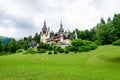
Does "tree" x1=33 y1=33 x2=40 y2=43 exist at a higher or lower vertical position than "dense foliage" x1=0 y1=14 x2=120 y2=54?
higher

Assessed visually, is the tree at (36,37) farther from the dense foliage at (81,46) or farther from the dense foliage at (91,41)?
the dense foliage at (81,46)

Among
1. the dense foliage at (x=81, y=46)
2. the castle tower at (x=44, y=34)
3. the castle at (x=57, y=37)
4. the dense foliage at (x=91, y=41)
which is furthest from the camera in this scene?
the castle tower at (x=44, y=34)

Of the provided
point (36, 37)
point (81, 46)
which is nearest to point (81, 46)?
point (81, 46)

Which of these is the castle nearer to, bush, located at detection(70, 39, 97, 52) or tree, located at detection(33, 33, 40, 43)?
tree, located at detection(33, 33, 40, 43)

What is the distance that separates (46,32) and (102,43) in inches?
2644

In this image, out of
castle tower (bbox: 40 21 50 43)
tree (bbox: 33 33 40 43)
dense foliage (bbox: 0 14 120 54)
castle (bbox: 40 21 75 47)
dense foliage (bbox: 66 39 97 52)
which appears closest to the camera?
dense foliage (bbox: 66 39 97 52)

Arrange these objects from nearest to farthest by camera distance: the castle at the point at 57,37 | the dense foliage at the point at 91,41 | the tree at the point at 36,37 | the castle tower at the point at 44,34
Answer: the dense foliage at the point at 91,41, the castle at the point at 57,37, the castle tower at the point at 44,34, the tree at the point at 36,37

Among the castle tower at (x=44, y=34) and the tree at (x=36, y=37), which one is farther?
the tree at (x=36, y=37)

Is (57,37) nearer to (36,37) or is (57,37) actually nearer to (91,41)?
(36,37)

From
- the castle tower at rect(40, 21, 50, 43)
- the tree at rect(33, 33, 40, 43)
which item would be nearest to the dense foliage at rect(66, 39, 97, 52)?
the castle tower at rect(40, 21, 50, 43)

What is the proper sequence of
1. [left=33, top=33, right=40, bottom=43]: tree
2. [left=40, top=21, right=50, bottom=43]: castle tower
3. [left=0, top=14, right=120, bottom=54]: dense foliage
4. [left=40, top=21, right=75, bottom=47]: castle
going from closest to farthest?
[left=0, top=14, right=120, bottom=54]: dense foliage → [left=40, top=21, right=75, bottom=47]: castle → [left=40, top=21, right=50, bottom=43]: castle tower → [left=33, top=33, right=40, bottom=43]: tree

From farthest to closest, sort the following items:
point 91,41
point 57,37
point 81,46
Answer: point 57,37 < point 91,41 < point 81,46

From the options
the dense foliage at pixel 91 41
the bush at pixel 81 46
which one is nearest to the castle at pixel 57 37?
the dense foliage at pixel 91 41

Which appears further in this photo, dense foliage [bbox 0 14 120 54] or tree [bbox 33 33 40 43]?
tree [bbox 33 33 40 43]
